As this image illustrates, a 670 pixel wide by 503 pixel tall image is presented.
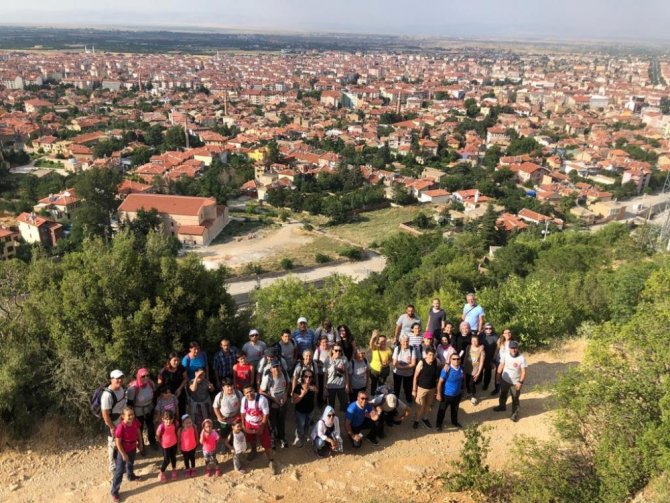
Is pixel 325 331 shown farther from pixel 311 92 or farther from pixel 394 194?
pixel 311 92

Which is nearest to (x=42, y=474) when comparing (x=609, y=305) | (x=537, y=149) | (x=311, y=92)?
(x=609, y=305)

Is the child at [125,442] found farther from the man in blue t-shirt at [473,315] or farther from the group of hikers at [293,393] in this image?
the man in blue t-shirt at [473,315]

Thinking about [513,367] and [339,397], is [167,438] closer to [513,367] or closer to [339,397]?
[339,397]

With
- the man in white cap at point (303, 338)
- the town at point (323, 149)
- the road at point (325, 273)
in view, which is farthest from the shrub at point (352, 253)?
the man in white cap at point (303, 338)

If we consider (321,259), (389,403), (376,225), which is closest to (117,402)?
(389,403)

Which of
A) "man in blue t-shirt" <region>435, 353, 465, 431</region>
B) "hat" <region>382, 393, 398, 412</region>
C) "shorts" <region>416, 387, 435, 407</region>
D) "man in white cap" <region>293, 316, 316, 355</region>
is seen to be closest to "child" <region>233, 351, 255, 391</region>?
"man in white cap" <region>293, 316, 316, 355</region>

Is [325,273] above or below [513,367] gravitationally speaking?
below
